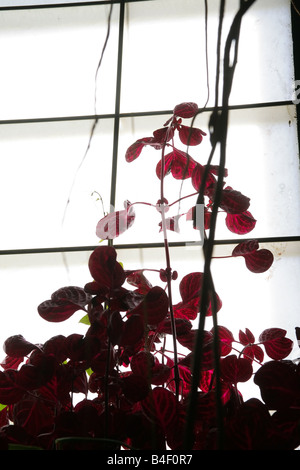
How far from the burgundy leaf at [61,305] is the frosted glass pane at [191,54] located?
3.58ft

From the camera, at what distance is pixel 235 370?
65cm

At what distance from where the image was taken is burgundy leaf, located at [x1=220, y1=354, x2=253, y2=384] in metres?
0.64

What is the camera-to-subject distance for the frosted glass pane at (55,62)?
1.59 metres

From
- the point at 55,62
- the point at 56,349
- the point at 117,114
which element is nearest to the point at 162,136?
the point at 56,349

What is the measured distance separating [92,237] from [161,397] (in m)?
0.94

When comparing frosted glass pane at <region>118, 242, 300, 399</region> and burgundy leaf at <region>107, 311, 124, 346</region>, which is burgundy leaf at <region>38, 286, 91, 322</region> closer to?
→ burgundy leaf at <region>107, 311, 124, 346</region>

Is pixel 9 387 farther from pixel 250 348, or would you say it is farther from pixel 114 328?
pixel 250 348

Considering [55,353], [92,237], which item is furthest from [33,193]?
[55,353]

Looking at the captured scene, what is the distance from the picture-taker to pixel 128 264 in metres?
1.38

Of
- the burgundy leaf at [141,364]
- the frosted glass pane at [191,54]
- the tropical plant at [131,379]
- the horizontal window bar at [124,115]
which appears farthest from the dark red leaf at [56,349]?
the frosted glass pane at [191,54]

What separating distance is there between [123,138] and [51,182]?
31cm

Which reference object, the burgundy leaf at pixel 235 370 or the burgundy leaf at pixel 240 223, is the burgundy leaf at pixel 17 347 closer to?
the burgundy leaf at pixel 235 370
